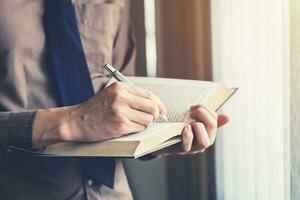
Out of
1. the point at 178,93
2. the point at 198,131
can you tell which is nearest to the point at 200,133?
the point at 198,131

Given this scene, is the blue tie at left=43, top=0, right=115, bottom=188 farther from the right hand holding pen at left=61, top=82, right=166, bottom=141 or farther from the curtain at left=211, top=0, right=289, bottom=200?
the curtain at left=211, top=0, right=289, bottom=200

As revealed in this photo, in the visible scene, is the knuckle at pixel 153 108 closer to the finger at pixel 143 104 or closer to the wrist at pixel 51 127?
the finger at pixel 143 104

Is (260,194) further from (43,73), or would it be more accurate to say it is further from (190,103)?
Answer: (43,73)

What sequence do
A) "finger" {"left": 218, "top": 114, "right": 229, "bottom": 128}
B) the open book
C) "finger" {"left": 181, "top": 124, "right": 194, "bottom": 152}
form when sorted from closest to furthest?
1. the open book
2. "finger" {"left": 181, "top": 124, "right": 194, "bottom": 152}
3. "finger" {"left": 218, "top": 114, "right": 229, "bottom": 128}

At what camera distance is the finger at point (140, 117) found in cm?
69

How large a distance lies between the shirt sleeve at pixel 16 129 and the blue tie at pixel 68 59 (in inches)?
4.6

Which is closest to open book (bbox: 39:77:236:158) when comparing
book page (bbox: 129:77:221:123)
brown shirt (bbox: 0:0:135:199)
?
book page (bbox: 129:77:221:123)

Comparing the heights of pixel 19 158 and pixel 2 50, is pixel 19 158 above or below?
below

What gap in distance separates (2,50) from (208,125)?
33 cm

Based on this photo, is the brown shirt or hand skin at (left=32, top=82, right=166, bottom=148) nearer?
hand skin at (left=32, top=82, right=166, bottom=148)

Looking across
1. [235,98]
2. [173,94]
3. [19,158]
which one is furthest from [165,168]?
[19,158]

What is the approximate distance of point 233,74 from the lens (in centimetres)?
107

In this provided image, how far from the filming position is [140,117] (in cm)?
69

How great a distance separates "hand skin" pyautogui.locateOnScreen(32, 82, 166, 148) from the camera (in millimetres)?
675
